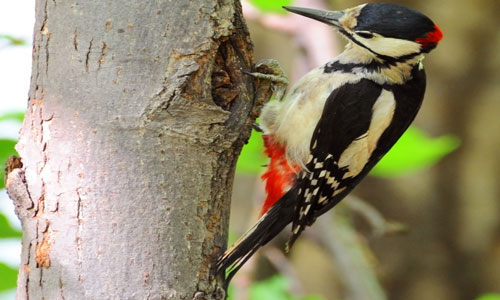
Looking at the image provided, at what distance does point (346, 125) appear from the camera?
2.43 m

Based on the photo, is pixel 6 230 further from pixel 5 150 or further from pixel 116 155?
pixel 116 155

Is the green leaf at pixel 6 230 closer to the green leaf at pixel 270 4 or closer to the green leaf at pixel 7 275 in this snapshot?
the green leaf at pixel 7 275

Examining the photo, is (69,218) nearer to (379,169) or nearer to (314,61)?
(379,169)

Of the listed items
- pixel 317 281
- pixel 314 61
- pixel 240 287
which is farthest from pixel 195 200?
pixel 317 281

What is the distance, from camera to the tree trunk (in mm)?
1462

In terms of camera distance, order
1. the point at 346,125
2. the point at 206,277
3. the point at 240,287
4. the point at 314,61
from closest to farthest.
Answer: the point at 206,277 → the point at 346,125 → the point at 240,287 → the point at 314,61

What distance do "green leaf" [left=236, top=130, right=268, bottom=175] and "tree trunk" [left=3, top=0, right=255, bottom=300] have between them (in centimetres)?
96

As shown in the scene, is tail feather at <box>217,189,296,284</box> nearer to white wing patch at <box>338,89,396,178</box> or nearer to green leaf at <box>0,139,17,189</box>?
white wing patch at <box>338,89,396,178</box>

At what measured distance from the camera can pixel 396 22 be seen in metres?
2.30

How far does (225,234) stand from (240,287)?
111 cm

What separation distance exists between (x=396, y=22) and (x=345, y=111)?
1.06 feet

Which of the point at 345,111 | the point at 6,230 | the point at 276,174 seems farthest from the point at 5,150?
the point at 345,111

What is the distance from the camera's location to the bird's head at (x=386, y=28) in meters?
2.30

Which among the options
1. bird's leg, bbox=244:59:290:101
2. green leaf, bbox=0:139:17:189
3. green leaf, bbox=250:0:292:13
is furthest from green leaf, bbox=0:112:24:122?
green leaf, bbox=250:0:292:13
